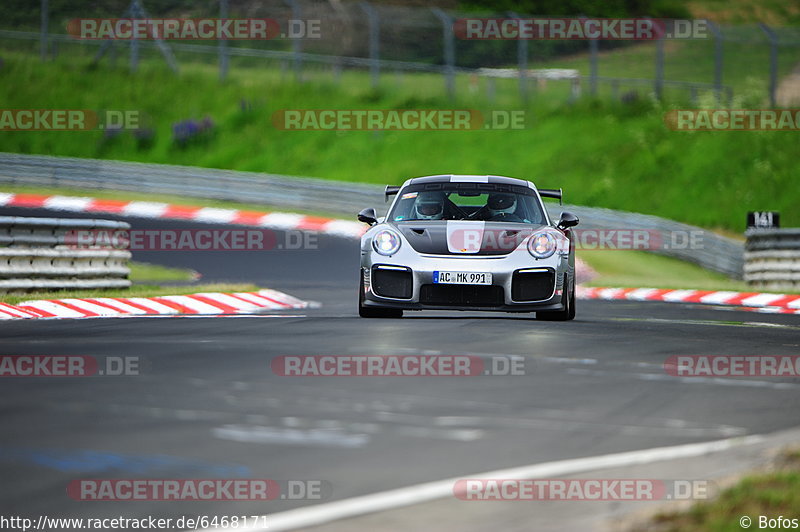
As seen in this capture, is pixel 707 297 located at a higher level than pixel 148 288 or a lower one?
lower

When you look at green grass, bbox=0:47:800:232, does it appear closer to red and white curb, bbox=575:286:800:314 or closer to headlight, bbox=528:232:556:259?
red and white curb, bbox=575:286:800:314

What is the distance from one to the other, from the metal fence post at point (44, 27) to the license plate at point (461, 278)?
3050 cm

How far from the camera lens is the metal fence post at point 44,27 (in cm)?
4075

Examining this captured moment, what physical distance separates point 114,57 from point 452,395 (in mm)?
37708

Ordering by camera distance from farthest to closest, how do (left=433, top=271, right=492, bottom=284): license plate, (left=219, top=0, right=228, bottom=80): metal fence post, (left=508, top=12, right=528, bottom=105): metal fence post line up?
(left=219, top=0, right=228, bottom=80): metal fence post, (left=508, top=12, right=528, bottom=105): metal fence post, (left=433, top=271, right=492, bottom=284): license plate

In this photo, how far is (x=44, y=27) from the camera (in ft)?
136

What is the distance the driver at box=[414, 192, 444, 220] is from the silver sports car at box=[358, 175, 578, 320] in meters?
0.06

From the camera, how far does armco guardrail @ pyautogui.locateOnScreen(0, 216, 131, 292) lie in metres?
16.0

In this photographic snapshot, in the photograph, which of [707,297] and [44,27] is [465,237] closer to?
[707,297]

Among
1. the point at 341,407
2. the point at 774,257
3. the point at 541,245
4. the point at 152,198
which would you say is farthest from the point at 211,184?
the point at 341,407

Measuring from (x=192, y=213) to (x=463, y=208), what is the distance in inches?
610

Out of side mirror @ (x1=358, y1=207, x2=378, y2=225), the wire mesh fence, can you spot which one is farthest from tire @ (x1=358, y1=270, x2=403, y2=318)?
the wire mesh fence

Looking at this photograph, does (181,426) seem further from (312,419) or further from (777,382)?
(777,382)

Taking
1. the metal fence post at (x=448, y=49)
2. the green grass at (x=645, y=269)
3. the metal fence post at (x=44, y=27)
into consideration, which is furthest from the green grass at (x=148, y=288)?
the metal fence post at (x=44, y=27)
